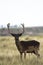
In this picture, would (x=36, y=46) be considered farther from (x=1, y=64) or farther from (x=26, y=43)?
(x=1, y=64)

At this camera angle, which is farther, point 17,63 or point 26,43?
point 26,43

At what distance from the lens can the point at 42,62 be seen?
13383mm

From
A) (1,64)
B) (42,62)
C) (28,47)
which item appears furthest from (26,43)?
(1,64)

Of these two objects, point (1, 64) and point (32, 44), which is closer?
point (1, 64)

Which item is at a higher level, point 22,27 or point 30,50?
point 22,27

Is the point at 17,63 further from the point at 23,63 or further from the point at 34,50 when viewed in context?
the point at 34,50

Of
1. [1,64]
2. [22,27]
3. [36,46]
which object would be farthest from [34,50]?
[1,64]

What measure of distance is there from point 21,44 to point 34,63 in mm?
1576

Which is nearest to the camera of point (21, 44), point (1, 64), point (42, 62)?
point (1, 64)

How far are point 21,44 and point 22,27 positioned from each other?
0.88 meters

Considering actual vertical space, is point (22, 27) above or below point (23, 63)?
above

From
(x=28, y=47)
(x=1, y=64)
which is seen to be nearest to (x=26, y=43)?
(x=28, y=47)

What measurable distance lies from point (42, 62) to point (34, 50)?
1.41 meters

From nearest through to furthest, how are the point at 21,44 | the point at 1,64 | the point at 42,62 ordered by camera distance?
the point at 1,64
the point at 42,62
the point at 21,44
